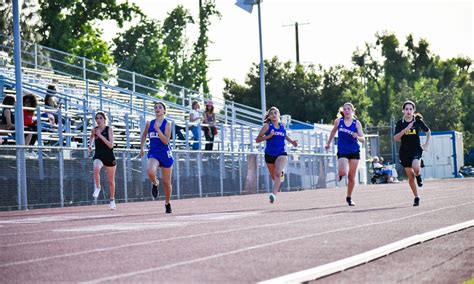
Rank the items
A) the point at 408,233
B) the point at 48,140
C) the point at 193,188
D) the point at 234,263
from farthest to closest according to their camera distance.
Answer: the point at 193,188 → the point at 48,140 → the point at 408,233 → the point at 234,263

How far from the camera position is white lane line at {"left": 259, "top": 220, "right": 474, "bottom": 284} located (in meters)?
9.38

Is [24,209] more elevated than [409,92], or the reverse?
[409,92]

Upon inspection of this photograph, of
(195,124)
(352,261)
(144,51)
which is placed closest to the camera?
(352,261)

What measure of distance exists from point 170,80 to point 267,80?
3345 centimetres

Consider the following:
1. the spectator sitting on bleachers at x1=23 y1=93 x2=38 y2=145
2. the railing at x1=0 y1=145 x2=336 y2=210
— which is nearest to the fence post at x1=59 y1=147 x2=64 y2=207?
the railing at x1=0 y1=145 x2=336 y2=210

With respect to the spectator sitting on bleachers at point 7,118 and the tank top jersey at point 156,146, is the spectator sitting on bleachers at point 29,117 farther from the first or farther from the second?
the tank top jersey at point 156,146

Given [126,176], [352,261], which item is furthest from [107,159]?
[352,261]

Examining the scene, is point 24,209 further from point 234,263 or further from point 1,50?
point 1,50

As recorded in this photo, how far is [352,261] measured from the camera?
10641 millimetres

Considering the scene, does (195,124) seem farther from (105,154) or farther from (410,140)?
(410,140)

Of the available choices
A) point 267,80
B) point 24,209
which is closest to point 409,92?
point 267,80

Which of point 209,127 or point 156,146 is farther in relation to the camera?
point 209,127

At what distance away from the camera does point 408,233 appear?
14.2 m

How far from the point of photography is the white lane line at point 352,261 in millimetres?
9383
